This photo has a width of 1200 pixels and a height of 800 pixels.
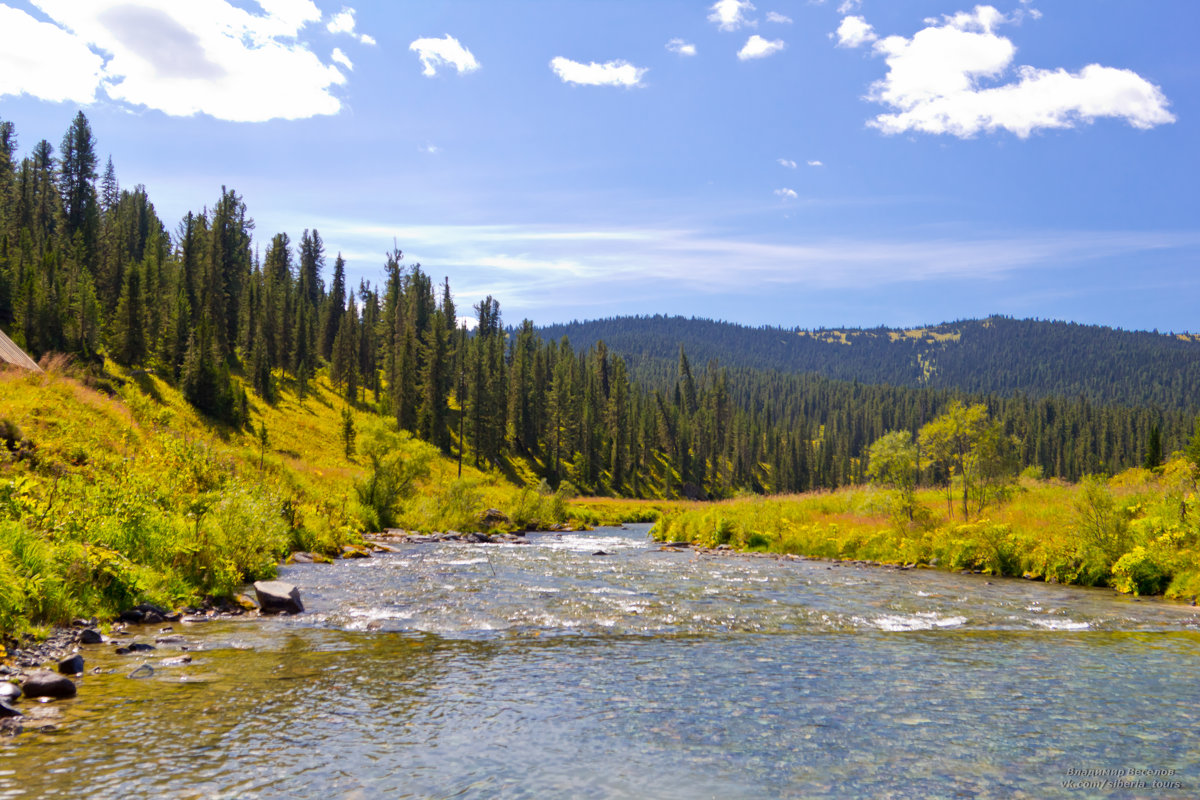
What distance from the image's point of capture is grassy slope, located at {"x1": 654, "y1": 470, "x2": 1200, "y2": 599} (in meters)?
21.2

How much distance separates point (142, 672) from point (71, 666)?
0.94m

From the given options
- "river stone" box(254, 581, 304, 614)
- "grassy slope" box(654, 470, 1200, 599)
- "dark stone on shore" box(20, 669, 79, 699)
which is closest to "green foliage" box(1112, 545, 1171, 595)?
"grassy slope" box(654, 470, 1200, 599)

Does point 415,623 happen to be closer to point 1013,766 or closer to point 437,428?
point 1013,766

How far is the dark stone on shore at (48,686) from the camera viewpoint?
8.70 meters

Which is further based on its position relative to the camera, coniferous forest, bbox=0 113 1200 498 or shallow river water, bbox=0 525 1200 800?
coniferous forest, bbox=0 113 1200 498

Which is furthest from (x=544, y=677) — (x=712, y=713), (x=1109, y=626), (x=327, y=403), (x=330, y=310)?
(x=330, y=310)

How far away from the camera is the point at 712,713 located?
9.34m

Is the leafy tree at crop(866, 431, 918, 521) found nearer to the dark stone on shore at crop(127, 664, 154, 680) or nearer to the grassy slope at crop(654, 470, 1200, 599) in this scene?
the grassy slope at crop(654, 470, 1200, 599)

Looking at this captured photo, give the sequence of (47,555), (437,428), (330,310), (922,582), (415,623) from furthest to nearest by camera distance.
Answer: (330,310) → (437,428) → (922,582) → (415,623) → (47,555)

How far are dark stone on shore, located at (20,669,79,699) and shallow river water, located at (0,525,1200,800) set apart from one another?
40cm

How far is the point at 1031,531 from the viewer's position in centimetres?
2630

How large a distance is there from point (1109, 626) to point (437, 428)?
85.6 meters

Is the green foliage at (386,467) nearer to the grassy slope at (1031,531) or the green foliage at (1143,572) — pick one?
the grassy slope at (1031,531)

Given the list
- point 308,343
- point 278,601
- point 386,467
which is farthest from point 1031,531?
point 308,343
